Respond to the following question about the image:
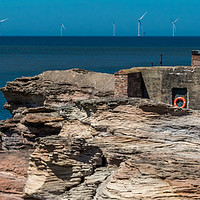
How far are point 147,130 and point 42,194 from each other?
24.5 feet

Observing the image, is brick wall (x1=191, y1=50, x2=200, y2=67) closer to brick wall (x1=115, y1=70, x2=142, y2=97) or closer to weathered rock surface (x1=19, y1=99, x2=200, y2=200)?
brick wall (x1=115, y1=70, x2=142, y2=97)

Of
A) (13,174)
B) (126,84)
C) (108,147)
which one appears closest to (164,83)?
(126,84)

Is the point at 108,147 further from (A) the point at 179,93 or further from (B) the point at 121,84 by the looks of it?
(A) the point at 179,93

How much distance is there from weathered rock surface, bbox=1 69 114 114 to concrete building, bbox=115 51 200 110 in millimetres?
3242

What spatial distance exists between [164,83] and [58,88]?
10.5 meters

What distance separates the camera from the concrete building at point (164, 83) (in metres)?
34.0

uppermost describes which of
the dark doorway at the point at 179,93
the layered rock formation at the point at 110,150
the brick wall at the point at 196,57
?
the brick wall at the point at 196,57

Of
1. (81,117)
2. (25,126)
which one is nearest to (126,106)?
(81,117)

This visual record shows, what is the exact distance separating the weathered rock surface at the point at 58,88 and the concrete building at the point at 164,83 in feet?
10.6

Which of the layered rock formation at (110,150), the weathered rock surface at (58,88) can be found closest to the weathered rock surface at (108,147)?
the layered rock formation at (110,150)

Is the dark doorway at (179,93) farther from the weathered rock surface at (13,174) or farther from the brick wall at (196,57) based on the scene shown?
the weathered rock surface at (13,174)

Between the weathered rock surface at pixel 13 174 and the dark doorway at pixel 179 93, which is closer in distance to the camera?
the weathered rock surface at pixel 13 174

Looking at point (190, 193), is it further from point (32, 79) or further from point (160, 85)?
point (32, 79)

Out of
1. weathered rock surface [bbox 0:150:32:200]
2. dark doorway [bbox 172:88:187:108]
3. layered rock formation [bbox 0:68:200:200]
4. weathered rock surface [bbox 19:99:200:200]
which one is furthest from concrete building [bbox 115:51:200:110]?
weathered rock surface [bbox 0:150:32:200]
